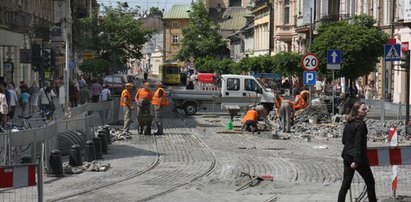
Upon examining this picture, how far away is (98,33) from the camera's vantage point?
267 ft

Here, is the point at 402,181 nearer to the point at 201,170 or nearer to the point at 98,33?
the point at 201,170

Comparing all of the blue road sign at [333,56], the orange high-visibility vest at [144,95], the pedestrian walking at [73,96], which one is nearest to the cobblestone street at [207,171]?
the orange high-visibility vest at [144,95]

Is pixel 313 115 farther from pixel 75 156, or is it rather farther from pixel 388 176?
pixel 388 176

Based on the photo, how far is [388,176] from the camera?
52.4 ft

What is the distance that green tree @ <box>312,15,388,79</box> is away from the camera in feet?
116

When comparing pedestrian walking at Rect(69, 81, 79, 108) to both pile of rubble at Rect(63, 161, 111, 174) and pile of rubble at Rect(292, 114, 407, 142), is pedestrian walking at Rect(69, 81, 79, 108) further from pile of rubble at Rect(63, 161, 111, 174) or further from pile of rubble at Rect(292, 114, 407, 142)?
pile of rubble at Rect(63, 161, 111, 174)

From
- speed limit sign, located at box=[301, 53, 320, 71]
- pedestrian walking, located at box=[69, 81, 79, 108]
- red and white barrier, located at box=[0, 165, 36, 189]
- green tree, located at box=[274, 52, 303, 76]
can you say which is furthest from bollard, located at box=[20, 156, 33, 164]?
green tree, located at box=[274, 52, 303, 76]

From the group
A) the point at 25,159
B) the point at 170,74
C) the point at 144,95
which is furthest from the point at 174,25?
the point at 25,159

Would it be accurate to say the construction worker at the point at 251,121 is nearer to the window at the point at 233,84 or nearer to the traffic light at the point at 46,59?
the traffic light at the point at 46,59

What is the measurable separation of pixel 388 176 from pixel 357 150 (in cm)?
482

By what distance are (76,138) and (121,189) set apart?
6038 millimetres

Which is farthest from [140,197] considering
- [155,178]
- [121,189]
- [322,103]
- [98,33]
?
[98,33]

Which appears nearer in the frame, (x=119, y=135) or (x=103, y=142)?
(x=103, y=142)

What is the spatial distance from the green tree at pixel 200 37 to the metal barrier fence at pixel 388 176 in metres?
97.3
